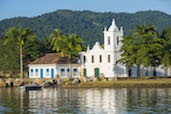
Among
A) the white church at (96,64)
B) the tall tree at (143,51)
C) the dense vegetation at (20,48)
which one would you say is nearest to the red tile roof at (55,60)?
the white church at (96,64)

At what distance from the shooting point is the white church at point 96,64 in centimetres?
8156

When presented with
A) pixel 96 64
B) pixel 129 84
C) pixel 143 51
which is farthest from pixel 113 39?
pixel 129 84

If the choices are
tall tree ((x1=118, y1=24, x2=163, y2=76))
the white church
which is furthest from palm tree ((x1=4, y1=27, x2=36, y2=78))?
tall tree ((x1=118, y1=24, x2=163, y2=76))

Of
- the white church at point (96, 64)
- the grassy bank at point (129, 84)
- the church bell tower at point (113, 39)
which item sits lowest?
the grassy bank at point (129, 84)

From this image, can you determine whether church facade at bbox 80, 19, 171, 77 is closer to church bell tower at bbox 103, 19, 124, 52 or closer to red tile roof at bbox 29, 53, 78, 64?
church bell tower at bbox 103, 19, 124, 52

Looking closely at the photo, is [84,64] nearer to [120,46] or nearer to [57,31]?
[120,46]

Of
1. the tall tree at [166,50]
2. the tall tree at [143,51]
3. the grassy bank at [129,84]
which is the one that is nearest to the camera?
the grassy bank at [129,84]

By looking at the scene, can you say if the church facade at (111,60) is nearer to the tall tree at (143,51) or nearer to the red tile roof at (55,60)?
the tall tree at (143,51)

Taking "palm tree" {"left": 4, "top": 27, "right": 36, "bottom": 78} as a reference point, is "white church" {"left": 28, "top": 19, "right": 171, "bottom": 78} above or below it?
below

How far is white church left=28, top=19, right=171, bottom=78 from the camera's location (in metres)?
81.6

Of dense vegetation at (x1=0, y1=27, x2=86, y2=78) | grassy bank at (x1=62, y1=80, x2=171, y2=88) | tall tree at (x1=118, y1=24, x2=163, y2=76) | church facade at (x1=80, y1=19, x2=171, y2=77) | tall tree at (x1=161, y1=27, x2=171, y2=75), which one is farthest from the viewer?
dense vegetation at (x1=0, y1=27, x2=86, y2=78)

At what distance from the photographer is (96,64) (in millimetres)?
84375

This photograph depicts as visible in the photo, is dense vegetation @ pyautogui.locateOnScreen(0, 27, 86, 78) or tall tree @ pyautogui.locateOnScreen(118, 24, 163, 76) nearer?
tall tree @ pyautogui.locateOnScreen(118, 24, 163, 76)

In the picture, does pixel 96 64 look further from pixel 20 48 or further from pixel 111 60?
pixel 20 48
